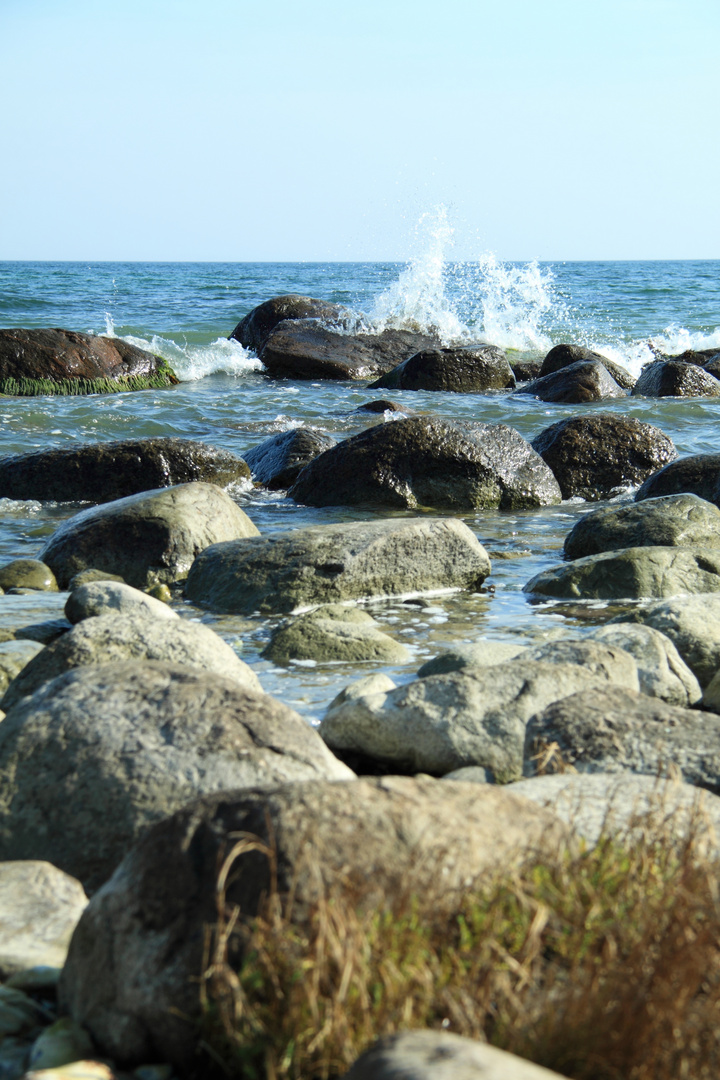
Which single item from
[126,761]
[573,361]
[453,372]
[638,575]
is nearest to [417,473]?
[638,575]

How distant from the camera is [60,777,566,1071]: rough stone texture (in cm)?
200

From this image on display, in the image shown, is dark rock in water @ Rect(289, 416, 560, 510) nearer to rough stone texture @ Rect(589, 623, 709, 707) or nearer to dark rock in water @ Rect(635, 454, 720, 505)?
dark rock in water @ Rect(635, 454, 720, 505)

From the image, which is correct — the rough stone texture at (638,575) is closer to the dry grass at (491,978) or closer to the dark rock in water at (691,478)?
the dark rock in water at (691,478)

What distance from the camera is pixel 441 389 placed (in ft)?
57.1

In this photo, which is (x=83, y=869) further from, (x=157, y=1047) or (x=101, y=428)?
(x=101, y=428)

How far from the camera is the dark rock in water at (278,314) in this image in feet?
74.7

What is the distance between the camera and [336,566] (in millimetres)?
6695

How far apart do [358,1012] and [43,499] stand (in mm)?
8873

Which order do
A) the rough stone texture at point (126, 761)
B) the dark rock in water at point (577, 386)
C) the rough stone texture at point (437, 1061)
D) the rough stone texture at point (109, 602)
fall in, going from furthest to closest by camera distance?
1. the dark rock in water at point (577, 386)
2. the rough stone texture at point (109, 602)
3. the rough stone texture at point (126, 761)
4. the rough stone texture at point (437, 1061)

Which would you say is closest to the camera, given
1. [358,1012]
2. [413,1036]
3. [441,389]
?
[413,1036]

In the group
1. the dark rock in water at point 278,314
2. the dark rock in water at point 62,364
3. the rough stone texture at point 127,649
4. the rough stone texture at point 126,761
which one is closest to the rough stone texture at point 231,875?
the rough stone texture at point 126,761

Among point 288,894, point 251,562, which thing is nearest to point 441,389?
point 251,562

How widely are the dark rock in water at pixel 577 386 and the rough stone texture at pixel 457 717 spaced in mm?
12843

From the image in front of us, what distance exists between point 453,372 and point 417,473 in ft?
26.1
